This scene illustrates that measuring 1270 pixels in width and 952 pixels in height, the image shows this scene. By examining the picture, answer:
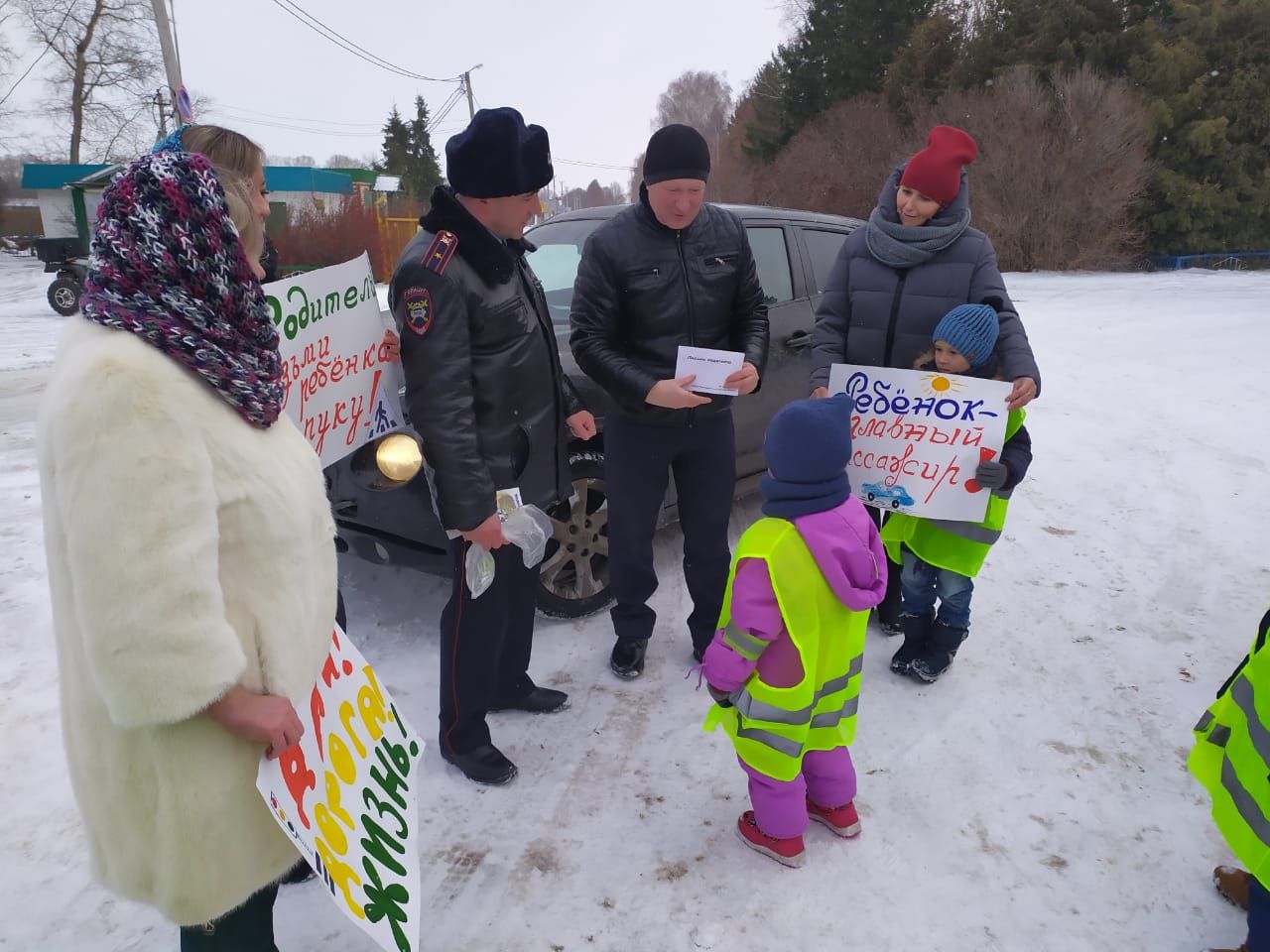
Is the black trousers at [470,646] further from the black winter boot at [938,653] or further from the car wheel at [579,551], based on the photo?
the black winter boot at [938,653]

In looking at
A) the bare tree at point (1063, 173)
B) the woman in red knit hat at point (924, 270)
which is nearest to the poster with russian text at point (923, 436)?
the woman in red knit hat at point (924, 270)

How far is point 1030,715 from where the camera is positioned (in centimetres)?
310

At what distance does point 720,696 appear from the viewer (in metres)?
2.29

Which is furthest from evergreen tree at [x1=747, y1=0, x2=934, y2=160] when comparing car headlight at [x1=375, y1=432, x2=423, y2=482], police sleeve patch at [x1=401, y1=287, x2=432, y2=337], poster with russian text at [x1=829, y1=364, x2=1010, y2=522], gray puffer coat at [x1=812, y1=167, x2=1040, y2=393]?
police sleeve patch at [x1=401, y1=287, x2=432, y2=337]

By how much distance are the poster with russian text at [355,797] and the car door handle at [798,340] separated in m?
A: 3.19

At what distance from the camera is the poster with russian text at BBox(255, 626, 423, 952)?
4.94 feet

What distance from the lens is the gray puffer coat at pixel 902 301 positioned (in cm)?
305

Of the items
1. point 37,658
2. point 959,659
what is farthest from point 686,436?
point 37,658

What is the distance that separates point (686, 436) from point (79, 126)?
137ft

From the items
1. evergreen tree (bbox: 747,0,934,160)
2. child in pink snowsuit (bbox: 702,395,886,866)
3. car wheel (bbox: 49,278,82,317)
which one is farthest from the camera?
evergreen tree (bbox: 747,0,934,160)

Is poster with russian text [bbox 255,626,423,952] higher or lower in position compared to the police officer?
lower

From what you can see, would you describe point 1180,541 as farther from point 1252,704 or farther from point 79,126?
point 79,126

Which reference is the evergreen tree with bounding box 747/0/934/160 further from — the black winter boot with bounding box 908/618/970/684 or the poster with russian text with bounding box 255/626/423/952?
the poster with russian text with bounding box 255/626/423/952

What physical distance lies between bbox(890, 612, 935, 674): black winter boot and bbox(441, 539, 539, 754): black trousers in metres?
1.66
